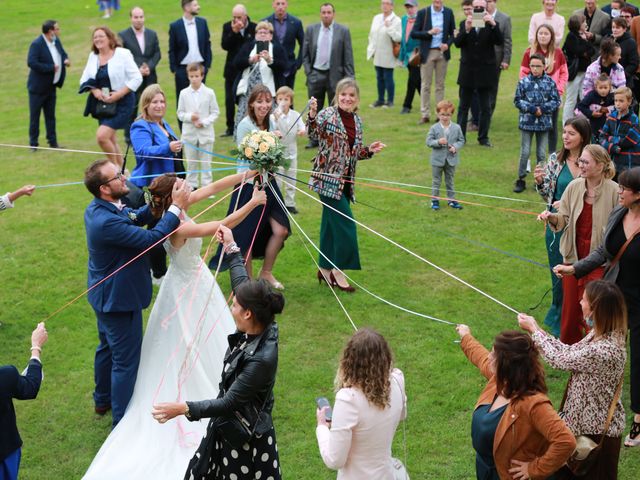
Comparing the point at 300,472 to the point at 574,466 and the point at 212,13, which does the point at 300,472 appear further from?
the point at 212,13

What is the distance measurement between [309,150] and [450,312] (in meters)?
6.27

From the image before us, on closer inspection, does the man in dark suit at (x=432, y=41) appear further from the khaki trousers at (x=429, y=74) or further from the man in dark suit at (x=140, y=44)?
the man in dark suit at (x=140, y=44)

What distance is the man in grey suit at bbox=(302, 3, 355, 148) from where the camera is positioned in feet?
46.8

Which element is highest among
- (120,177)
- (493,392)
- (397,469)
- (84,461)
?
(120,177)

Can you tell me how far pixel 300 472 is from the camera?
596 centimetres

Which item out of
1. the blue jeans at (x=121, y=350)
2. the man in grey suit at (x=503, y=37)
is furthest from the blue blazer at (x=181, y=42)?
the blue jeans at (x=121, y=350)

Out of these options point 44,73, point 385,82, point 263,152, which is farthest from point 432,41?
point 263,152

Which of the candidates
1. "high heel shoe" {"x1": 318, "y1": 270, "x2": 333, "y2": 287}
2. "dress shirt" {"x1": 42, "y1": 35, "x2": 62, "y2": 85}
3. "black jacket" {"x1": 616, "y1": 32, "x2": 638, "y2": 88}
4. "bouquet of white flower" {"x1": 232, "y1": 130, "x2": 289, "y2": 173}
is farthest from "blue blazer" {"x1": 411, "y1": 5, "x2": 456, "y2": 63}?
"bouquet of white flower" {"x1": 232, "y1": 130, "x2": 289, "y2": 173}

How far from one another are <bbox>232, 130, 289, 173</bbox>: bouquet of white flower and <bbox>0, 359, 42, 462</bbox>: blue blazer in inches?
101

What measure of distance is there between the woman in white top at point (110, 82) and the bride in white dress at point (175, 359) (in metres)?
6.09

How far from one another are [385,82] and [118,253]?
11.7 metres

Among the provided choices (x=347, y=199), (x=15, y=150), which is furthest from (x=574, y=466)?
(x=15, y=150)

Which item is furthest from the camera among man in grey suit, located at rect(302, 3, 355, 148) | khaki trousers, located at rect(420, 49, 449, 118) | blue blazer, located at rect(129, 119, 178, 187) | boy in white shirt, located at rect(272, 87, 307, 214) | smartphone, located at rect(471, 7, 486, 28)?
khaki trousers, located at rect(420, 49, 449, 118)

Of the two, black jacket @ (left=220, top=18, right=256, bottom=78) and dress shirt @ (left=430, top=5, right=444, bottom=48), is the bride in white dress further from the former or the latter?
dress shirt @ (left=430, top=5, right=444, bottom=48)
